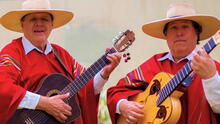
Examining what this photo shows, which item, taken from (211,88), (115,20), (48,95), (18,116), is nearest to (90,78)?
(48,95)

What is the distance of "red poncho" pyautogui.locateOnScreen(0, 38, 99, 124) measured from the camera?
3895mm

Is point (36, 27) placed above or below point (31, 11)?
below

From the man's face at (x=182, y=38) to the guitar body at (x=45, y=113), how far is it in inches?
33.5

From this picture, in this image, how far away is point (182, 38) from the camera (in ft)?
12.8

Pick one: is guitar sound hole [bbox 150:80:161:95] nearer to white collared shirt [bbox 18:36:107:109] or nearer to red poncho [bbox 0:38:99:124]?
white collared shirt [bbox 18:36:107:109]

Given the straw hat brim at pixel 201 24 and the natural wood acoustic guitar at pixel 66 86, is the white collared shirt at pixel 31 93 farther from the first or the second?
the straw hat brim at pixel 201 24

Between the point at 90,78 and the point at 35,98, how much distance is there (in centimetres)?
47

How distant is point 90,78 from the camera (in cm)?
411

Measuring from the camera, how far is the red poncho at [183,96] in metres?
3.66

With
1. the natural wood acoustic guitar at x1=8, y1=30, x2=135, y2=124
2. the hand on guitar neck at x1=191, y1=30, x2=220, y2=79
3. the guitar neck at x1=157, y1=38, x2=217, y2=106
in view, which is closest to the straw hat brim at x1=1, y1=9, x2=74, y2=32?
the natural wood acoustic guitar at x1=8, y1=30, x2=135, y2=124

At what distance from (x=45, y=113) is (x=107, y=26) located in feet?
7.02

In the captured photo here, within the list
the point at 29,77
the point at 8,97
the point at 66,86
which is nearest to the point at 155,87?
the point at 66,86

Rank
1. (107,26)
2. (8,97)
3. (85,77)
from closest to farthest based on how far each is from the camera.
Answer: (8,97) → (85,77) → (107,26)

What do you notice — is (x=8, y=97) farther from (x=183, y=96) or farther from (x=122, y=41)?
(x=183, y=96)
